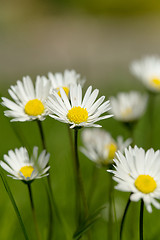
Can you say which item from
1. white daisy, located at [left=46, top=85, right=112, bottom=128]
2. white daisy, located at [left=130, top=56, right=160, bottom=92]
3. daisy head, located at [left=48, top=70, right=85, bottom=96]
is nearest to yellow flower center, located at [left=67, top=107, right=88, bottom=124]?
white daisy, located at [left=46, top=85, right=112, bottom=128]

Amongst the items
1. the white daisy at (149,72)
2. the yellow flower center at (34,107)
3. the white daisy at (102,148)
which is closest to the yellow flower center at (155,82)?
the white daisy at (149,72)

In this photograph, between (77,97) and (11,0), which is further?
(11,0)

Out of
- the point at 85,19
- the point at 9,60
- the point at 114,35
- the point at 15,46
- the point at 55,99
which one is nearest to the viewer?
the point at 55,99

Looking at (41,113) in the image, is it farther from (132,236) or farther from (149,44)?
(149,44)

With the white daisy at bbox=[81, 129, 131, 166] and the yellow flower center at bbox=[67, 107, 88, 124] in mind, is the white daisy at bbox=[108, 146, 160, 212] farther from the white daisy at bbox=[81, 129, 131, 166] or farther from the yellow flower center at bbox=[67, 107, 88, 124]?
the white daisy at bbox=[81, 129, 131, 166]

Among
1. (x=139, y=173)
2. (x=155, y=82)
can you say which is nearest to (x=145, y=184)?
(x=139, y=173)

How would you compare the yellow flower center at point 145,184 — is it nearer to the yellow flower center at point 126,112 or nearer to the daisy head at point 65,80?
the daisy head at point 65,80

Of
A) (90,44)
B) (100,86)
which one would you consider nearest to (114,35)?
(90,44)
